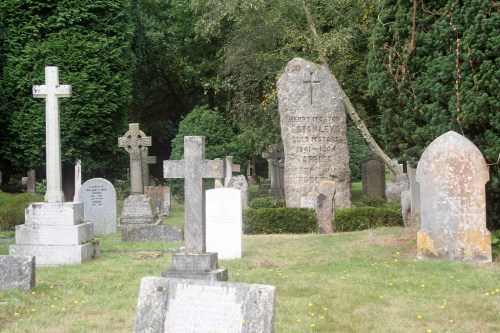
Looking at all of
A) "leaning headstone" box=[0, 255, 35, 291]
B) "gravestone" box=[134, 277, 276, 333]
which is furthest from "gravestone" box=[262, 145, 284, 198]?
"gravestone" box=[134, 277, 276, 333]

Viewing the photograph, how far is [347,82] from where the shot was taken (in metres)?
23.3

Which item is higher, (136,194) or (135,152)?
(135,152)

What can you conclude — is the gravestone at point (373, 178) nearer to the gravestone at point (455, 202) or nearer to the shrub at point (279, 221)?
the shrub at point (279, 221)

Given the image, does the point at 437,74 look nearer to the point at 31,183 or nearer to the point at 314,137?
the point at 314,137

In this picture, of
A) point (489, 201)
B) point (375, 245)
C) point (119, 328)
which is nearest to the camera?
point (119, 328)

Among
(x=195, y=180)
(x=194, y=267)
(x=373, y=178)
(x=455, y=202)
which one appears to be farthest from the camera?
(x=373, y=178)

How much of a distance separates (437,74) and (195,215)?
4395 millimetres

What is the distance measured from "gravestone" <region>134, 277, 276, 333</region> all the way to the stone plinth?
6546 millimetres

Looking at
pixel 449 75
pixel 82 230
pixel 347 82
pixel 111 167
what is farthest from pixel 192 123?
pixel 449 75

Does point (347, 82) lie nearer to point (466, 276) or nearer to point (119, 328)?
point (466, 276)

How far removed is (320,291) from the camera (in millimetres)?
8312

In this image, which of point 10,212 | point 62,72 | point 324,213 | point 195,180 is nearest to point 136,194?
point 10,212

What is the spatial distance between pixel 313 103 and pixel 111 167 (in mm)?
11411

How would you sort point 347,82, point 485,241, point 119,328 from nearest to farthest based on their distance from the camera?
point 119,328 < point 485,241 < point 347,82
